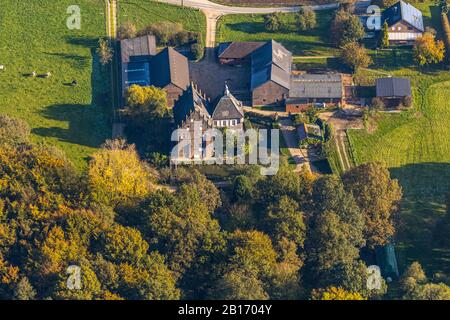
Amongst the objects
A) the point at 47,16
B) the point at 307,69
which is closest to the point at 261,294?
the point at 307,69

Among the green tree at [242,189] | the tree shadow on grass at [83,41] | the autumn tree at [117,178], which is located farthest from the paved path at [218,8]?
the green tree at [242,189]

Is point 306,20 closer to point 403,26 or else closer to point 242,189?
point 403,26

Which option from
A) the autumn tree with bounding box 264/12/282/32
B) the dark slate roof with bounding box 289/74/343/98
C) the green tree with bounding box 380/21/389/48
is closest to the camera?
the dark slate roof with bounding box 289/74/343/98

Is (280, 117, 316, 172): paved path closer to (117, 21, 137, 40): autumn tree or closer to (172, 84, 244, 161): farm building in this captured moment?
(172, 84, 244, 161): farm building

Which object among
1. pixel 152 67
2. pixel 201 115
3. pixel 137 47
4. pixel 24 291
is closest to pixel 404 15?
pixel 152 67

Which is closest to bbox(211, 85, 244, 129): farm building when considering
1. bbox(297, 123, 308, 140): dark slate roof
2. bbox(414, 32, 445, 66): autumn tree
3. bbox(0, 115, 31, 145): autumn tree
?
bbox(297, 123, 308, 140): dark slate roof
